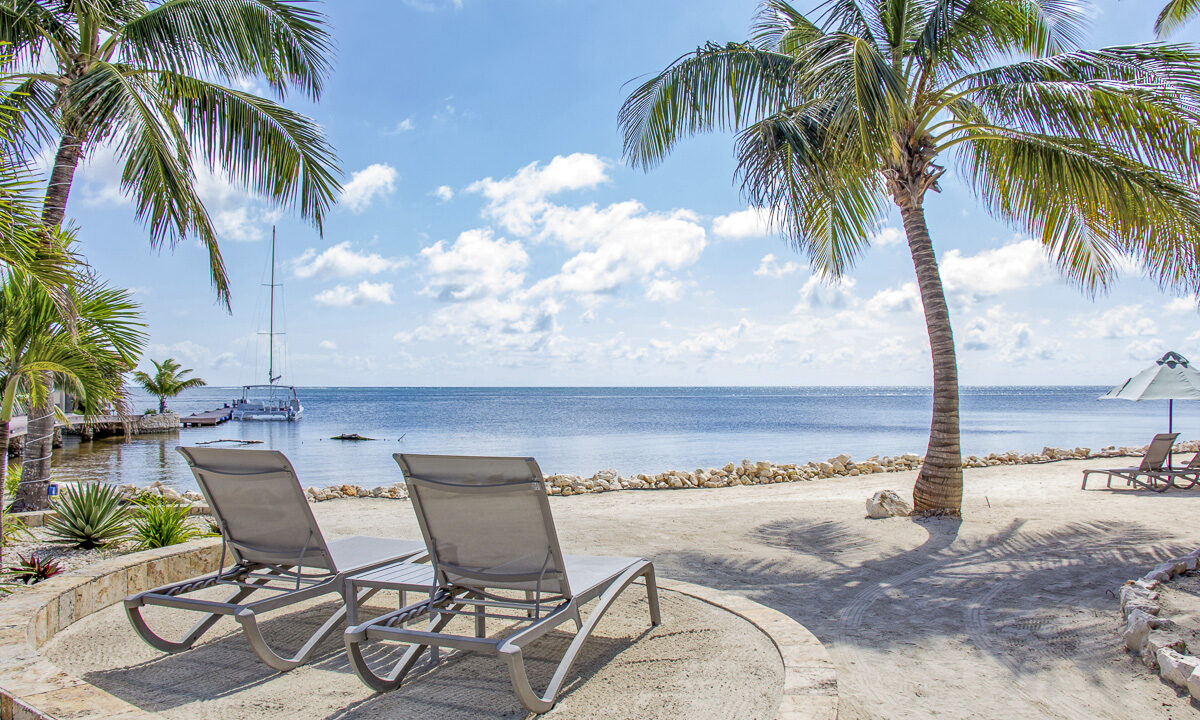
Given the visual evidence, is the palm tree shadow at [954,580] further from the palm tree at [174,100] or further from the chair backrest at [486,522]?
the palm tree at [174,100]

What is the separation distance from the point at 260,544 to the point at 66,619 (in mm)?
1200

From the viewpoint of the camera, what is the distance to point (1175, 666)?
9.55 feet

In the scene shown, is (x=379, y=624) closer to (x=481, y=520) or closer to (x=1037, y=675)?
(x=481, y=520)

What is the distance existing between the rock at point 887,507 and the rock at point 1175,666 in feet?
13.7

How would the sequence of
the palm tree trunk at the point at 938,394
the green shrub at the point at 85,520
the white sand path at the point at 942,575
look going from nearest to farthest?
the white sand path at the point at 942,575, the green shrub at the point at 85,520, the palm tree trunk at the point at 938,394

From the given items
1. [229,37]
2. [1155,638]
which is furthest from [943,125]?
[229,37]

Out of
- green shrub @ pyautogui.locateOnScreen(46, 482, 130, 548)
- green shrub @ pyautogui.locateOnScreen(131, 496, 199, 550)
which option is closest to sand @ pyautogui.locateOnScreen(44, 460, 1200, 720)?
green shrub @ pyautogui.locateOnScreen(131, 496, 199, 550)

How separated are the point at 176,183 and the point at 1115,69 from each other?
828 cm

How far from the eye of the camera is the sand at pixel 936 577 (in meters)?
2.94

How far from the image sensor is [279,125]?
689cm

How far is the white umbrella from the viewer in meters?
10.5

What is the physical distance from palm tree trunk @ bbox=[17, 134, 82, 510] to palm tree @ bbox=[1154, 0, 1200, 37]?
14093 millimetres

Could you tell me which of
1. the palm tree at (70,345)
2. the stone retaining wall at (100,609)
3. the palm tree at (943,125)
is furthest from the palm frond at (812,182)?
the palm tree at (70,345)

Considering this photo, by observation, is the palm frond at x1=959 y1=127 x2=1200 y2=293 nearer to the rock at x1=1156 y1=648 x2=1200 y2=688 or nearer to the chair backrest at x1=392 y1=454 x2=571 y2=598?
the rock at x1=1156 y1=648 x2=1200 y2=688
